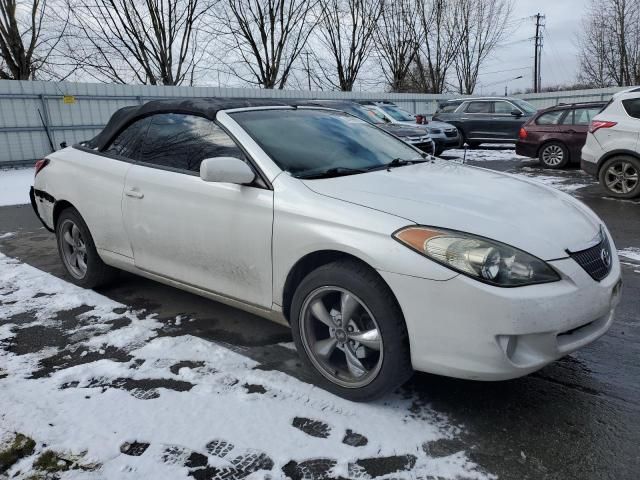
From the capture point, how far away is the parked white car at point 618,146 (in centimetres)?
784

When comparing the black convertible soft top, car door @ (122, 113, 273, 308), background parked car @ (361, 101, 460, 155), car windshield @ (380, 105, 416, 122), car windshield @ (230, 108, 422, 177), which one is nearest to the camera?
car door @ (122, 113, 273, 308)

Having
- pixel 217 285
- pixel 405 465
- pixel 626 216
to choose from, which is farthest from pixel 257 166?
pixel 626 216

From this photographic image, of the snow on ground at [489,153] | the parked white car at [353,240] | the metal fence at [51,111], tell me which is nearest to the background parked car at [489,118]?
the snow on ground at [489,153]

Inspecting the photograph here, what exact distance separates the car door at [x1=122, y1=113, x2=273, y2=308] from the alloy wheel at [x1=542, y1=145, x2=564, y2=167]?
413 inches

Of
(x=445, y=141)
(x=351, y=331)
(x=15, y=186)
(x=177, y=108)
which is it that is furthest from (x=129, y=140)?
(x=445, y=141)

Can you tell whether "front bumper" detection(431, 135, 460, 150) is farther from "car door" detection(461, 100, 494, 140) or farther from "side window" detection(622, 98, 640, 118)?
"side window" detection(622, 98, 640, 118)

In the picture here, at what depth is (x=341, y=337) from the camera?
271cm

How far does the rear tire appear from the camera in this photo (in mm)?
4293

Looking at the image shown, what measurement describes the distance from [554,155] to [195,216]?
1085 cm

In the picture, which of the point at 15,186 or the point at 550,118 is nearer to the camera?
the point at 15,186

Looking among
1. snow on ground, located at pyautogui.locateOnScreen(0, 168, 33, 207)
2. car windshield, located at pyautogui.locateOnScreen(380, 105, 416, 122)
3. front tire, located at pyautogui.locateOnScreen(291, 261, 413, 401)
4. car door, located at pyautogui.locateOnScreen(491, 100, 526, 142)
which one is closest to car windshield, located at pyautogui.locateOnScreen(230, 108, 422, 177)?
front tire, located at pyautogui.locateOnScreen(291, 261, 413, 401)

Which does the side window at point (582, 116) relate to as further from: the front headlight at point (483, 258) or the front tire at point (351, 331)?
the front tire at point (351, 331)

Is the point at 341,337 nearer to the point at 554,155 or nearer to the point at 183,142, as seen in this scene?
the point at 183,142

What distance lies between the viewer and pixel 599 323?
2.57 metres
